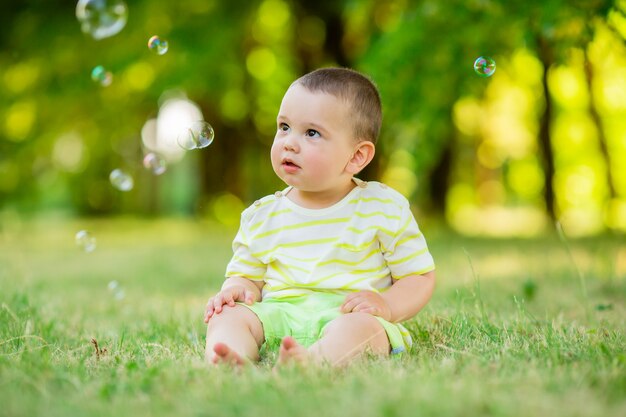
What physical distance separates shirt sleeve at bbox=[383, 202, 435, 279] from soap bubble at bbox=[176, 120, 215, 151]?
112 centimetres

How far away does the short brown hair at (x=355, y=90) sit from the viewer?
2.60 meters

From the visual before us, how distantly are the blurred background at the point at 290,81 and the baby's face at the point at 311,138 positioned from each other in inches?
69.8

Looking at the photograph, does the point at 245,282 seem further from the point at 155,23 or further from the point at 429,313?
the point at 155,23

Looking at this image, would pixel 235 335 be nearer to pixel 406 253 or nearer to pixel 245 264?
pixel 245 264

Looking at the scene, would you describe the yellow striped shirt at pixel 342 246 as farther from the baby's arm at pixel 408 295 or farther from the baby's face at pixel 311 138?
the baby's face at pixel 311 138

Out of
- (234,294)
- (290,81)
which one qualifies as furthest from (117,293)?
(290,81)

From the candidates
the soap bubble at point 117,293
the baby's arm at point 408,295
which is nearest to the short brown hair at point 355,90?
the baby's arm at point 408,295

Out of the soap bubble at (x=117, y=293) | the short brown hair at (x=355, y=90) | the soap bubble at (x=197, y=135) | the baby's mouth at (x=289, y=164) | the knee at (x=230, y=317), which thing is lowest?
the soap bubble at (x=117, y=293)

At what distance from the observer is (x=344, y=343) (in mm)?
2281

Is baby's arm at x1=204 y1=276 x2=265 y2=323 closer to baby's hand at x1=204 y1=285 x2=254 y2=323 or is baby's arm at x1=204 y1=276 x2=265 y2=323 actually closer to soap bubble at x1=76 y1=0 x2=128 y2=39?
baby's hand at x1=204 y1=285 x2=254 y2=323

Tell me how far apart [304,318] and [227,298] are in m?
0.29

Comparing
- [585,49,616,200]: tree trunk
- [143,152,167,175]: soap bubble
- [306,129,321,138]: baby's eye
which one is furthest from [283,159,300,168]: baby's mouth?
[585,49,616,200]: tree trunk

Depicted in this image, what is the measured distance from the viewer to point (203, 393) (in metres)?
1.87

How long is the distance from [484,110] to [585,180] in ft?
29.3
